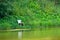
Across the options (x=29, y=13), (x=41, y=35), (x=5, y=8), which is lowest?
(x=41, y=35)

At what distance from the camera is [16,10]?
3453 cm

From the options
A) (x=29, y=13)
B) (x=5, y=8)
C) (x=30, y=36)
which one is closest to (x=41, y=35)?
(x=30, y=36)

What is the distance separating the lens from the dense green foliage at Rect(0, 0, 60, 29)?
31438 mm

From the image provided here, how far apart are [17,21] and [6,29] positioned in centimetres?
371

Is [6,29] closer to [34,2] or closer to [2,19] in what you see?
[2,19]

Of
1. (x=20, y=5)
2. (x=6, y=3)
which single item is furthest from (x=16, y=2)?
(x=6, y=3)

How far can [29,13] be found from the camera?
35250mm

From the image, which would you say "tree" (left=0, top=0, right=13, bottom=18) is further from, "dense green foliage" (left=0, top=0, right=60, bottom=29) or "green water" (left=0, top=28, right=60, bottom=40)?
"green water" (left=0, top=28, right=60, bottom=40)

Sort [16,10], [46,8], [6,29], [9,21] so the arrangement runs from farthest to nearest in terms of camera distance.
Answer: [46,8]
[16,10]
[9,21]
[6,29]

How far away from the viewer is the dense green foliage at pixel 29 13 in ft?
103

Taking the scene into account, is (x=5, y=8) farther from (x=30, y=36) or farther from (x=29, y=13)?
(x=30, y=36)

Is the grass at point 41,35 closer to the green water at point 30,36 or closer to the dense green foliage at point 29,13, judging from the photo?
the green water at point 30,36

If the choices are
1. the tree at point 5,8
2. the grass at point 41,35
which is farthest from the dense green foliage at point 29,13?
the grass at point 41,35

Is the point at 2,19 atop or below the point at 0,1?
below
